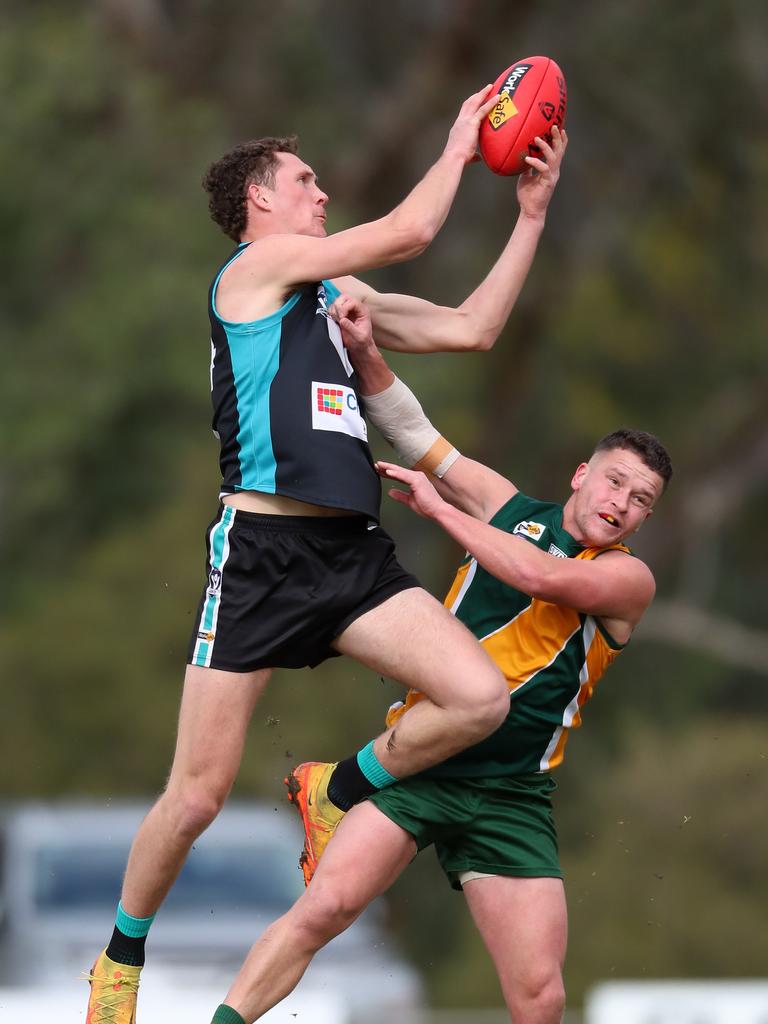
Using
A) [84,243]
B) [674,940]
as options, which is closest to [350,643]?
[674,940]

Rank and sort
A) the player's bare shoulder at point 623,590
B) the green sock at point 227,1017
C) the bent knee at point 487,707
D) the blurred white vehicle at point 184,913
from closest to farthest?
1. the bent knee at point 487,707
2. the green sock at point 227,1017
3. the player's bare shoulder at point 623,590
4. the blurred white vehicle at point 184,913

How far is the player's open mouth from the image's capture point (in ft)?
18.7

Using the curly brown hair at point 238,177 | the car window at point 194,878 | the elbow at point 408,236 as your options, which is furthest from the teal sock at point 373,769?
the car window at point 194,878

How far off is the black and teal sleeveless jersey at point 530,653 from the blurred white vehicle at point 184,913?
12.3 feet

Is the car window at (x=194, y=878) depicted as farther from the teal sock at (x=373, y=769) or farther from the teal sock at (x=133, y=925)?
the teal sock at (x=373, y=769)

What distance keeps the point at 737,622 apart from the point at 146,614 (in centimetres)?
1030

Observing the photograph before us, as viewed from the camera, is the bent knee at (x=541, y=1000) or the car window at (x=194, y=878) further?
the car window at (x=194, y=878)

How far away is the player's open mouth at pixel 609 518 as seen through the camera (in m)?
5.69

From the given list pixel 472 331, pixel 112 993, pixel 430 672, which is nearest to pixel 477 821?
pixel 430 672

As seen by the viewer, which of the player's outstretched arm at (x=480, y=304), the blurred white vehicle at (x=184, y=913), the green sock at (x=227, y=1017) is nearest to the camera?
the green sock at (x=227, y=1017)

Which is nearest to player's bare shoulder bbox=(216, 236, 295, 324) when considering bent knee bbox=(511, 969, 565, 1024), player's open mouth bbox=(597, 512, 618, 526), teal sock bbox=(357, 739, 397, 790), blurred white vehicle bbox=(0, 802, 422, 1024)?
player's open mouth bbox=(597, 512, 618, 526)

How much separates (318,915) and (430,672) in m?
0.80

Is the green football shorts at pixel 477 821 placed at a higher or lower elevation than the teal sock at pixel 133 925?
higher

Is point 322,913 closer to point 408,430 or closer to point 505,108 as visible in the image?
point 408,430
